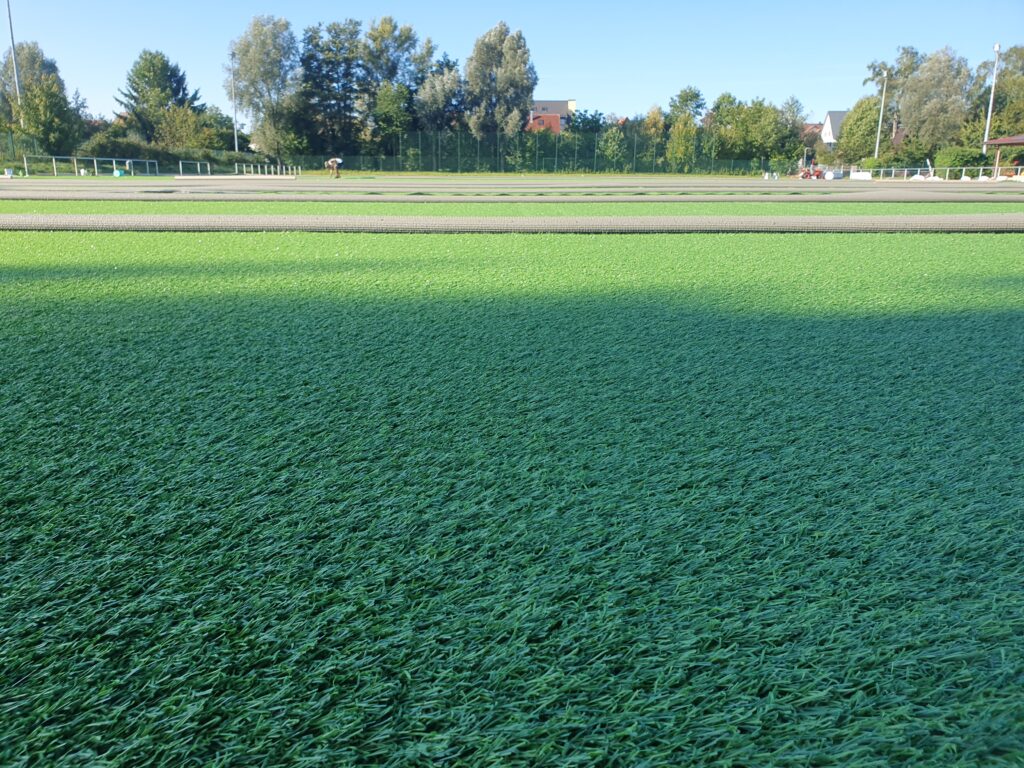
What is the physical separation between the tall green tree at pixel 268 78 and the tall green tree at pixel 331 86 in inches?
40.2

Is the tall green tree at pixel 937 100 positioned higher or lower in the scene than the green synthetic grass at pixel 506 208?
higher

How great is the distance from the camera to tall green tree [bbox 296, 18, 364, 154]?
46.2 meters

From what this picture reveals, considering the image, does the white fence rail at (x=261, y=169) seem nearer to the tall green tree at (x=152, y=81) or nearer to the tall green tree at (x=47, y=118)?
the tall green tree at (x=47, y=118)

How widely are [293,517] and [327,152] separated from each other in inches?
1920

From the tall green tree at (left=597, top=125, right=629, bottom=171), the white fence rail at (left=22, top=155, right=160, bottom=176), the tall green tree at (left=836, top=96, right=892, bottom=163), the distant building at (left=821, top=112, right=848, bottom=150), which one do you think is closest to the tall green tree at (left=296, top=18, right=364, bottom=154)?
the white fence rail at (left=22, top=155, right=160, bottom=176)

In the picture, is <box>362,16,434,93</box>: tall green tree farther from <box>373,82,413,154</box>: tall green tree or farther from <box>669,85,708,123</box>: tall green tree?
<box>669,85,708,123</box>: tall green tree

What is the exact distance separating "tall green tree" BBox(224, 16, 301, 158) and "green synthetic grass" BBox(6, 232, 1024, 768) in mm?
47743

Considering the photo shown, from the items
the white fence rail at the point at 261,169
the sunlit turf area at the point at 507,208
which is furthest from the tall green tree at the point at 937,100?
the sunlit turf area at the point at 507,208

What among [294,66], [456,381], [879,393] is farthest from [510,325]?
[294,66]

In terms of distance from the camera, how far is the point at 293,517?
4.29 ft

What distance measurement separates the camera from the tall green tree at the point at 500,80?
4450 cm

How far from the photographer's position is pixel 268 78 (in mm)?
45000

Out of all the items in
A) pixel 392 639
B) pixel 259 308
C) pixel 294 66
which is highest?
pixel 294 66

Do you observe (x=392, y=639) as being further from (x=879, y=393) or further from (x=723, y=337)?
(x=723, y=337)
